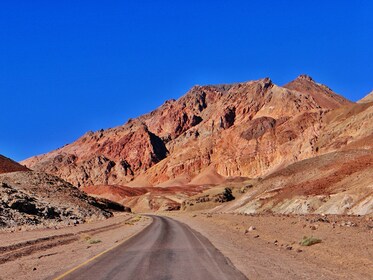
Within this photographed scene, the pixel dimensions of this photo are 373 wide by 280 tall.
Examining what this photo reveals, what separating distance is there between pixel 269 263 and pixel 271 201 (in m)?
44.9

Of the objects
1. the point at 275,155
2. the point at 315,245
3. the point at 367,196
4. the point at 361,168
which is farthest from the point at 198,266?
the point at 275,155

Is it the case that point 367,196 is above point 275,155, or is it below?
below

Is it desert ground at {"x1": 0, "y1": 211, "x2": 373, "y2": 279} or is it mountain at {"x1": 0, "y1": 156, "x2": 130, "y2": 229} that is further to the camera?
mountain at {"x1": 0, "y1": 156, "x2": 130, "y2": 229}

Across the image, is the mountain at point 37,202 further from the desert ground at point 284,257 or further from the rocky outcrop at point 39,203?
the desert ground at point 284,257

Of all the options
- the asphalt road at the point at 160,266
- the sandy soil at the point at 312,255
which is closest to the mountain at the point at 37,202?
the asphalt road at the point at 160,266

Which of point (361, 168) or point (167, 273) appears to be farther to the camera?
point (361, 168)

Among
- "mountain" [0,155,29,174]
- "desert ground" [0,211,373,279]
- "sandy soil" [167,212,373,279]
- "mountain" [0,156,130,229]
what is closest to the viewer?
"sandy soil" [167,212,373,279]

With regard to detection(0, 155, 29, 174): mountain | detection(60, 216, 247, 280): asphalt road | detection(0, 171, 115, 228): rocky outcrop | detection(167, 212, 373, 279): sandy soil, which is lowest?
detection(167, 212, 373, 279): sandy soil

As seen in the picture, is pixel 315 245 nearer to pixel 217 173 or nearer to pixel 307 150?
pixel 307 150

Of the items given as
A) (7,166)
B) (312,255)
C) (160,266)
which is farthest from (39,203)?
(312,255)

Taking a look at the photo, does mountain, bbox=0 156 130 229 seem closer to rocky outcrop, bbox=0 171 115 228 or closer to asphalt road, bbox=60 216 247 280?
rocky outcrop, bbox=0 171 115 228

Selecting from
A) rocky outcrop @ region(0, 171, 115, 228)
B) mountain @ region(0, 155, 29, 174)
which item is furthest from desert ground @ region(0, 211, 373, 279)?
mountain @ region(0, 155, 29, 174)

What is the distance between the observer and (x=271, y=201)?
5769 centimetres

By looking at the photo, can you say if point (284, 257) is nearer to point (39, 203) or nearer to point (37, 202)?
point (39, 203)
